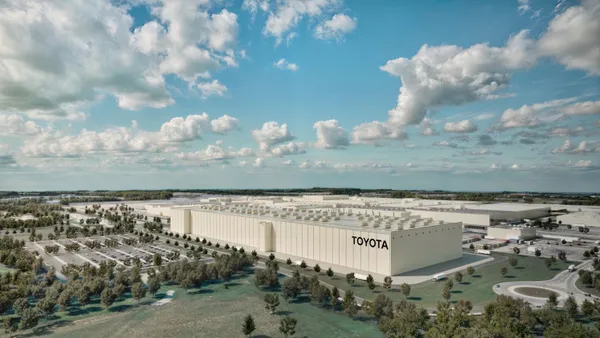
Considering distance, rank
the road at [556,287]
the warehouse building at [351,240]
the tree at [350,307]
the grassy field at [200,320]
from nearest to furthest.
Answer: the grassy field at [200,320]
the tree at [350,307]
the road at [556,287]
the warehouse building at [351,240]

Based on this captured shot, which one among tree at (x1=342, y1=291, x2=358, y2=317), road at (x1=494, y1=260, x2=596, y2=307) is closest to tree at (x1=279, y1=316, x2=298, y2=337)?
tree at (x1=342, y1=291, x2=358, y2=317)

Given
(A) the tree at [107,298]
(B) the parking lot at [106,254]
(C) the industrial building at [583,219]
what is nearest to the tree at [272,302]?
(A) the tree at [107,298]

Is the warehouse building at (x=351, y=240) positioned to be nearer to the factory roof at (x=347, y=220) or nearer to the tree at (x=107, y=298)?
the factory roof at (x=347, y=220)

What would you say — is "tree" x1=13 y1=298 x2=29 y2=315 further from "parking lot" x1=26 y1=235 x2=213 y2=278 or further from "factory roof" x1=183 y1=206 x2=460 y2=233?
"factory roof" x1=183 y1=206 x2=460 y2=233

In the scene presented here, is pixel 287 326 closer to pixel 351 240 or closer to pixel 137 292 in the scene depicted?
pixel 137 292

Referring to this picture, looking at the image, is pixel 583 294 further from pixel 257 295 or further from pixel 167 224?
pixel 167 224

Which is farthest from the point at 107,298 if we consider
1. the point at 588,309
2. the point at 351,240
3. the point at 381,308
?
the point at 588,309

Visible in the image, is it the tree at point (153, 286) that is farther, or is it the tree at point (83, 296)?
the tree at point (153, 286)
